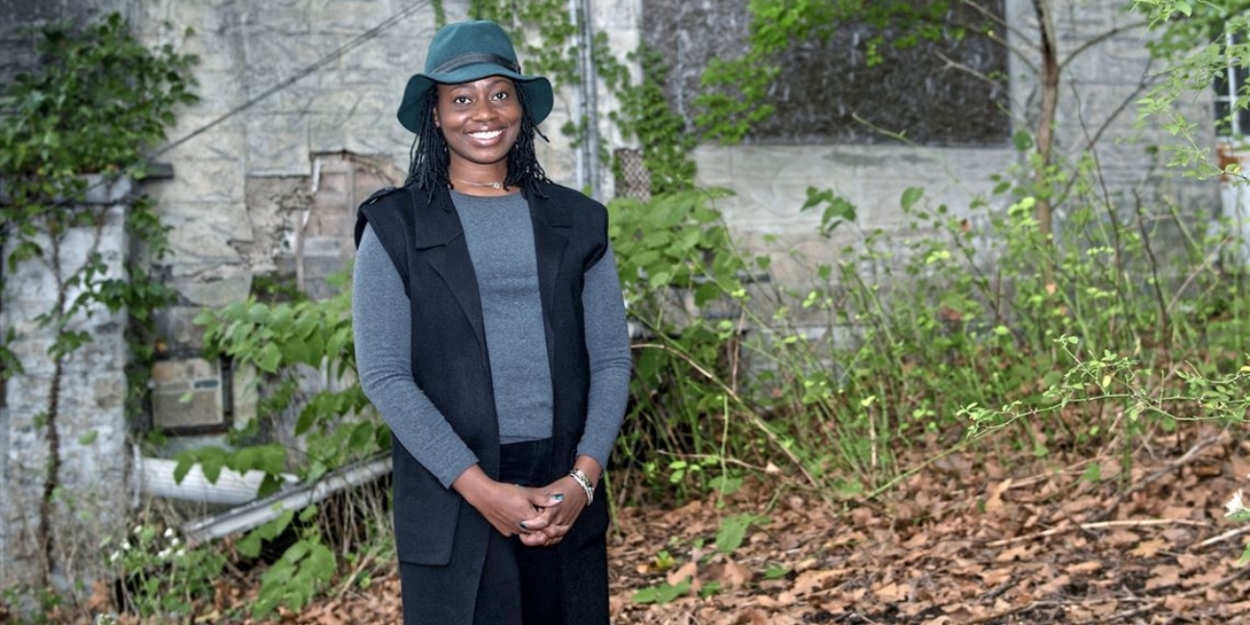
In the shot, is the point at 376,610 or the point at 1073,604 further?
the point at 376,610

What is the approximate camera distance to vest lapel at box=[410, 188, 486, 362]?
2809 mm

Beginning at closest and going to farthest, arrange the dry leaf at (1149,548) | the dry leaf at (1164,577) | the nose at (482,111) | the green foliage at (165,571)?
the nose at (482,111)
the dry leaf at (1164,577)
the dry leaf at (1149,548)
the green foliage at (165,571)

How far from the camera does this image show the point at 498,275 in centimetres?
287

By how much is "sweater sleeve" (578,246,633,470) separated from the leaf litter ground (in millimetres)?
1832

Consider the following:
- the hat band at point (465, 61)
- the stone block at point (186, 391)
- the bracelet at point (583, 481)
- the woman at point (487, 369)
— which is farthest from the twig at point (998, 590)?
the stone block at point (186, 391)

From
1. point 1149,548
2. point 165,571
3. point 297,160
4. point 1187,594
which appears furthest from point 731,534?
point 297,160

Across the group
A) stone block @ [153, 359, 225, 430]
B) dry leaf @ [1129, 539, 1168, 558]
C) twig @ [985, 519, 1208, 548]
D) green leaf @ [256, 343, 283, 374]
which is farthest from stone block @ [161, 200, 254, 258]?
dry leaf @ [1129, 539, 1168, 558]

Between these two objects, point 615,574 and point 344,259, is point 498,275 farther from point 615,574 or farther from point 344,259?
point 344,259

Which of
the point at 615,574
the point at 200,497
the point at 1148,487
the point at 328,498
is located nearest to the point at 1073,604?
the point at 1148,487

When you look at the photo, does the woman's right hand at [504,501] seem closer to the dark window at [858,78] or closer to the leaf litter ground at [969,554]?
the leaf litter ground at [969,554]

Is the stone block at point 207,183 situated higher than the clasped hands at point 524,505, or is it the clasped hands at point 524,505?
the stone block at point 207,183

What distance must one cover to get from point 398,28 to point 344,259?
1266 mm

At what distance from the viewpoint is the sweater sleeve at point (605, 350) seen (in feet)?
9.59

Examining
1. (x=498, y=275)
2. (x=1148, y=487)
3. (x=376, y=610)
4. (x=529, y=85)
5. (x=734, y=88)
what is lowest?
(x=376, y=610)
